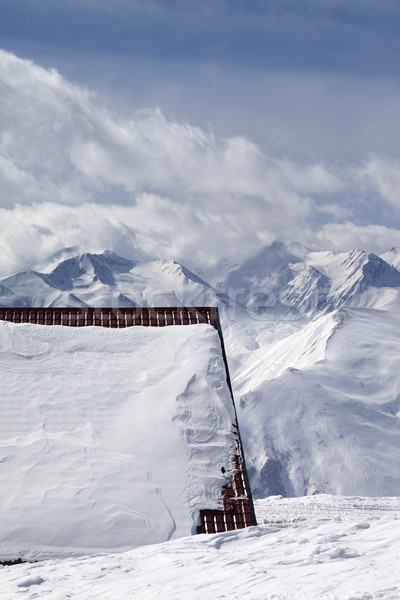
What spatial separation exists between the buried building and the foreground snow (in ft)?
2.37

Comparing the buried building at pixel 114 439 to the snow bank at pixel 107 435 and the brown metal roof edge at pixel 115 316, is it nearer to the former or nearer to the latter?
the snow bank at pixel 107 435

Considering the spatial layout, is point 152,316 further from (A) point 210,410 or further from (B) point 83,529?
(B) point 83,529

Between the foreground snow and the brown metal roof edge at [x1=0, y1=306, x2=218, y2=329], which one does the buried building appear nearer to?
the foreground snow

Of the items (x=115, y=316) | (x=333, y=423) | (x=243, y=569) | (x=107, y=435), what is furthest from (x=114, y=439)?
(x=333, y=423)

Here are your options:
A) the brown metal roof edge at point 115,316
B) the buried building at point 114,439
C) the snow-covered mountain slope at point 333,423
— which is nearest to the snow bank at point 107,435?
the buried building at point 114,439

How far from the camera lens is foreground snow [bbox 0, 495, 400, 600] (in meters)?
7.91

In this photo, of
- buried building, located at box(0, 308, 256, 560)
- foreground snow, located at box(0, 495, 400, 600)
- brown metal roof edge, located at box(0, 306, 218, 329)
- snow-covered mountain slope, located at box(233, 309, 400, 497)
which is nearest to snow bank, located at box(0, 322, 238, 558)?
buried building, located at box(0, 308, 256, 560)

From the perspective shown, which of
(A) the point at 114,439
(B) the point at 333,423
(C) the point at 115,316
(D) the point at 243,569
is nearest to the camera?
(D) the point at 243,569

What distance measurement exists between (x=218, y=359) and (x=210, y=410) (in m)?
2.40

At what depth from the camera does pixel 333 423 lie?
8394 centimetres

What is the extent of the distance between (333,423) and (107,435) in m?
76.4

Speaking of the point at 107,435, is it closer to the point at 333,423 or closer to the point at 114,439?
the point at 114,439

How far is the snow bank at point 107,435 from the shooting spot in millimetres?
11086

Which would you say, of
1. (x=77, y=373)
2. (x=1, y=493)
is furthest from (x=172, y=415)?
(x=1, y=493)
